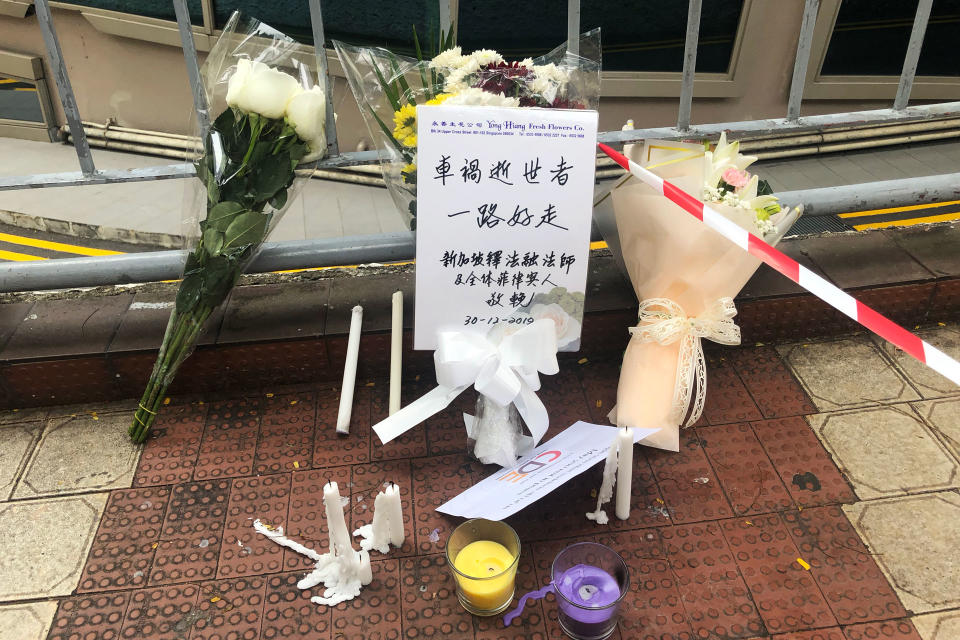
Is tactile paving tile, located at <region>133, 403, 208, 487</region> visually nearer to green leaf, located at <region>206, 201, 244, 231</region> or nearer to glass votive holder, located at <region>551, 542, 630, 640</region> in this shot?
green leaf, located at <region>206, 201, 244, 231</region>

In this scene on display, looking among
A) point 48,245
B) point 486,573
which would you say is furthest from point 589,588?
point 48,245

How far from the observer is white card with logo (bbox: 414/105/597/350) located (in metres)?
1.83

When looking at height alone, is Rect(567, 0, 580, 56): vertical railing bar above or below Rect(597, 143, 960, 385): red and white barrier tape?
above

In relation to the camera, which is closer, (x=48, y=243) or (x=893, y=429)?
(x=893, y=429)

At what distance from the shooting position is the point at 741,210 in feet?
6.49

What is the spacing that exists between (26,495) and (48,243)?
3511mm

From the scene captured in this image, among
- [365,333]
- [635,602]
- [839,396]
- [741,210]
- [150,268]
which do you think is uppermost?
[741,210]

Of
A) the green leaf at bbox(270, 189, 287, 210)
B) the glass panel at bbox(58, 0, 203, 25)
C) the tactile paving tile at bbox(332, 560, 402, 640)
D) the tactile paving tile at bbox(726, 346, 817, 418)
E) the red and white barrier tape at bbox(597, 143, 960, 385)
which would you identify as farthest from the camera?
the glass panel at bbox(58, 0, 203, 25)

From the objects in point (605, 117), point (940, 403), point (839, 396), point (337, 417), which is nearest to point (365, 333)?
point (337, 417)

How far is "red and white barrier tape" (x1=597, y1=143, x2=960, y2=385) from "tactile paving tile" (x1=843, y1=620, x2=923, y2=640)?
1.93ft

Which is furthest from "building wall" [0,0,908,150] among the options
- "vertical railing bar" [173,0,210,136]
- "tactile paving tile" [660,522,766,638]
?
"tactile paving tile" [660,522,766,638]

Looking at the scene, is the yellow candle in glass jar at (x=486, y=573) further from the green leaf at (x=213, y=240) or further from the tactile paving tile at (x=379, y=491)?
the green leaf at (x=213, y=240)

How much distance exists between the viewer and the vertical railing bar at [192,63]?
185 centimetres

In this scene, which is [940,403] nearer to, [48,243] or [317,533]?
[317,533]
